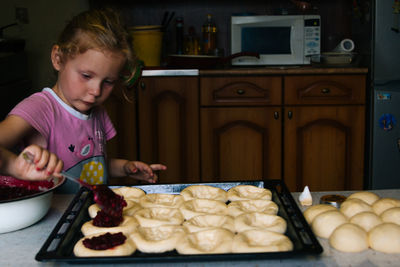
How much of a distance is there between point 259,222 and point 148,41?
213cm

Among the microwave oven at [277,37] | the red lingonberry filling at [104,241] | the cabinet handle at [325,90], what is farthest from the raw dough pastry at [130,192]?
the microwave oven at [277,37]

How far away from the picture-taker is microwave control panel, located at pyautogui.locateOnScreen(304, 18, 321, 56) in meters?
2.76

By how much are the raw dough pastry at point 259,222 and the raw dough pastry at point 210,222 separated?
1cm

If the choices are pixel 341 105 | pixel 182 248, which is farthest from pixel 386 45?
pixel 182 248

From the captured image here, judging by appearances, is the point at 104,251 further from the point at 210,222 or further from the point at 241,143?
the point at 241,143

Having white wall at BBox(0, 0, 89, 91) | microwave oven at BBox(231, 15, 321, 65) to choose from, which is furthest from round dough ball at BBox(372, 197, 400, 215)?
white wall at BBox(0, 0, 89, 91)

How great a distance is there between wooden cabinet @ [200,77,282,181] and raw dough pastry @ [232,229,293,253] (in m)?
1.79

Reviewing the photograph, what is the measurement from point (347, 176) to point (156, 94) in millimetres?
1197

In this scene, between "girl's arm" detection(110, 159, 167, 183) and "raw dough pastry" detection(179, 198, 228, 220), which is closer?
"raw dough pastry" detection(179, 198, 228, 220)

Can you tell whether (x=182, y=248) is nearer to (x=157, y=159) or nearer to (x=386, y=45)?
(x=157, y=159)

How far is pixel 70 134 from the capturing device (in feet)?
4.21

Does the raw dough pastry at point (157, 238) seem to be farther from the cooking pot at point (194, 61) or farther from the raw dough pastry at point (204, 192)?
the cooking pot at point (194, 61)

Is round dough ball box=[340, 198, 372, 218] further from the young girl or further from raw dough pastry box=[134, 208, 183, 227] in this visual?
the young girl

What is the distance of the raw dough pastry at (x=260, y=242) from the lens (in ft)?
2.24
